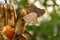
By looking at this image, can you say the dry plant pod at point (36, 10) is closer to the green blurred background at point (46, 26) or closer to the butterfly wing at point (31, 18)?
the butterfly wing at point (31, 18)

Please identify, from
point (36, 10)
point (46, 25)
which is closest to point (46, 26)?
point (46, 25)

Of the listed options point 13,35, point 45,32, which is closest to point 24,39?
point 13,35

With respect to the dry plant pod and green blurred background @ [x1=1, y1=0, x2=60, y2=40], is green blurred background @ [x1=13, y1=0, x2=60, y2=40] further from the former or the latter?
the dry plant pod

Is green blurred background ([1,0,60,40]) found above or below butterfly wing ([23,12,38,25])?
below

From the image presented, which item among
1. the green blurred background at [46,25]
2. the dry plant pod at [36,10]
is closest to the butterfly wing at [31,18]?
the dry plant pod at [36,10]

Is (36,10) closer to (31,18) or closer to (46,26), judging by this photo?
(31,18)

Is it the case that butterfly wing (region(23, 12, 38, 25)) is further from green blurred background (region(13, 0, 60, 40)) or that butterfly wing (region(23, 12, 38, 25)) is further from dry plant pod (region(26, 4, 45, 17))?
green blurred background (region(13, 0, 60, 40))

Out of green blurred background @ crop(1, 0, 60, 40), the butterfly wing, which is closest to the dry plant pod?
the butterfly wing

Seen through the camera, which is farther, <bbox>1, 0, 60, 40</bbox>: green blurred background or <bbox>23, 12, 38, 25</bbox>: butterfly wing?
<bbox>1, 0, 60, 40</bbox>: green blurred background

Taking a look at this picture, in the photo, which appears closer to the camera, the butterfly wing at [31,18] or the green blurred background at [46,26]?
the butterfly wing at [31,18]

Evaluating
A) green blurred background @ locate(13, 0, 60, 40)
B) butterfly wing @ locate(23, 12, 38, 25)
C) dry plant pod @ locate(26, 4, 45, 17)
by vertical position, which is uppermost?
dry plant pod @ locate(26, 4, 45, 17)

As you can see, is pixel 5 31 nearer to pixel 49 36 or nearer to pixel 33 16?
pixel 33 16
